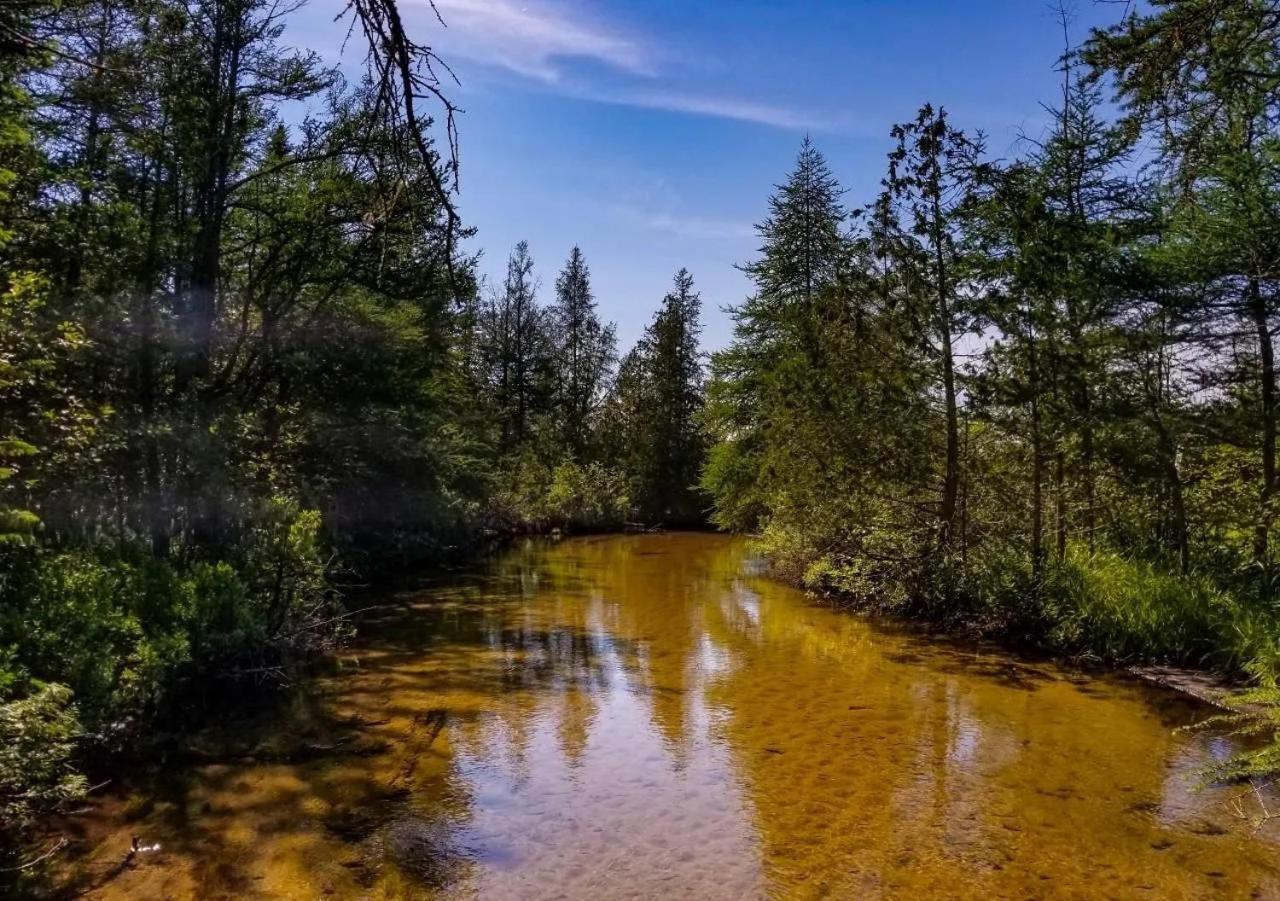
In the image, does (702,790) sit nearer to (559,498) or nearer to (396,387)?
(396,387)

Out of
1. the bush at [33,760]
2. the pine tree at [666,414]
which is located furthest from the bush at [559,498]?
the bush at [33,760]

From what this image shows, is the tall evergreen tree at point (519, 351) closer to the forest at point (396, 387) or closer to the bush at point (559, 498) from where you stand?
the bush at point (559, 498)

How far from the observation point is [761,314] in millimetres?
25344

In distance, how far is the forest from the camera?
6477 millimetres

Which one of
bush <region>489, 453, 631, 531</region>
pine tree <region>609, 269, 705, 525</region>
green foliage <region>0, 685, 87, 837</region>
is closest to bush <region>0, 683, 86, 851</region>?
green foliage <region>0, 685, 87, 837</region>

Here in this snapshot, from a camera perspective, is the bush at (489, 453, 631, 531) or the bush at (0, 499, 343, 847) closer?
the bush at (0, 499, 343, 847)

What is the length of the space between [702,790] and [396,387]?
13.5m

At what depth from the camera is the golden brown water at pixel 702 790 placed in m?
4.95

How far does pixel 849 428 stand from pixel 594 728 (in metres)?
7.62

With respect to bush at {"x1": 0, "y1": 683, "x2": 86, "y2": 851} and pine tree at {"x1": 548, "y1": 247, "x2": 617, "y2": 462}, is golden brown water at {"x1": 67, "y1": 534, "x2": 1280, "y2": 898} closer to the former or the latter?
bush at {"x1": 0, "y1": 683, "x2": 86, "y2": 851}

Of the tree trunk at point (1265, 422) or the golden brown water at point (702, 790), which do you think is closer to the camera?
the golden brown water at point (702, 790)

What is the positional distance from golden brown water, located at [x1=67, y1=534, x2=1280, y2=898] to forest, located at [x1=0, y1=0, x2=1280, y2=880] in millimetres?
864

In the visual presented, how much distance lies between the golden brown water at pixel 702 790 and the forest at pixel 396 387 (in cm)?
86

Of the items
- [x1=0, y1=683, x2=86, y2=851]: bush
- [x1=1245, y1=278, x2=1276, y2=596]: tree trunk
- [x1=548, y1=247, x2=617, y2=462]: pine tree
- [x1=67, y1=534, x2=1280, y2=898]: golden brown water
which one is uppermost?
[x1=548, y1=247, x2=617, y2=462]: pine tree
